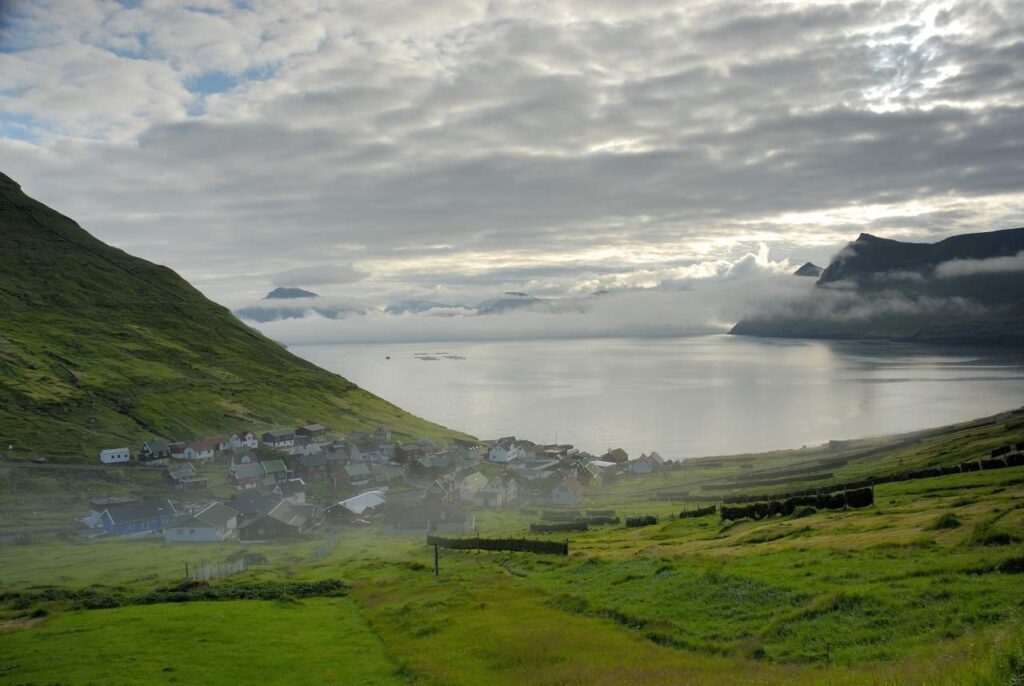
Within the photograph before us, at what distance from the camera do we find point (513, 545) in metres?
54.1

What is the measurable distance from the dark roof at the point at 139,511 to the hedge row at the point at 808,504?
70.8 metres

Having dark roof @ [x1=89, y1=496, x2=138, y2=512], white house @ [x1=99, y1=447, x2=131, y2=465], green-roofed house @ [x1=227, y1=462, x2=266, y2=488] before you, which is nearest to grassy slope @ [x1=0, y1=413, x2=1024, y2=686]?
dark roof @ [x1=89, y1=496, x2=138, y2=512]

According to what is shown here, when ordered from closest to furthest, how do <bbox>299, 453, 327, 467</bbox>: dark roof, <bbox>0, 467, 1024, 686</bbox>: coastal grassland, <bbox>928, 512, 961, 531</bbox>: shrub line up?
<bbox>0, 467, 1024, 686</bbox>: coastal grassland, <bbox>928, 512, 961, 531</bbox>: shrub, <bbox>299, 453, 327, 467</bbox>: dark roof

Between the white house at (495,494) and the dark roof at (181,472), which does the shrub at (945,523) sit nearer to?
the white house at (495,494)

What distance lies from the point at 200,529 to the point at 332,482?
120 ft

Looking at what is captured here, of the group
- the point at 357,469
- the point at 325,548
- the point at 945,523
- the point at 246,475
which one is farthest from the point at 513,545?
the point at 246,475

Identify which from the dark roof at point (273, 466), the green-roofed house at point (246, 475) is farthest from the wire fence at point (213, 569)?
the dark roof at point (273, 466)

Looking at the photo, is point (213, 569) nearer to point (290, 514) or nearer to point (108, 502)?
point (290, 514)

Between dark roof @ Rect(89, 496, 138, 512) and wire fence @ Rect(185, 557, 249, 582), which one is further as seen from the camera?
dark roof @ Rect(89, 496, 138, 512)

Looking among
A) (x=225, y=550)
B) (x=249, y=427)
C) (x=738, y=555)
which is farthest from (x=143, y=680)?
(x=249, y=427)

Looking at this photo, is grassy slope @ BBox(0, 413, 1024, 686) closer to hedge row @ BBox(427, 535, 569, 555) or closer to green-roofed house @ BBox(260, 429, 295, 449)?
hedge row @ BBox(427, 535, 569, 555)

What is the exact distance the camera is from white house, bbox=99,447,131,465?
11581cm

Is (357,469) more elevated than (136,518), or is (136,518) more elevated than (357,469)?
(357,469)

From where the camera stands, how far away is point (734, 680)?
60.9ft
